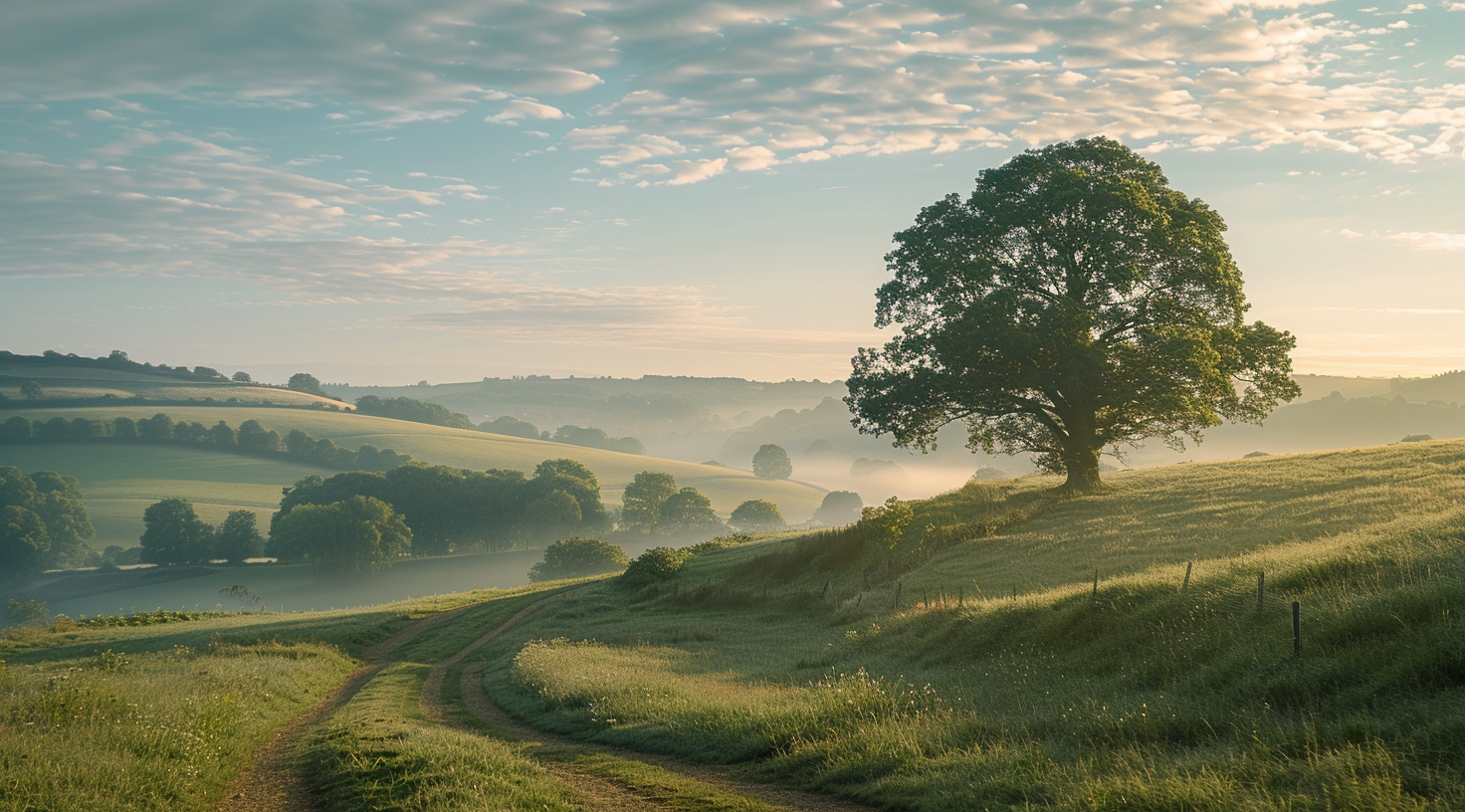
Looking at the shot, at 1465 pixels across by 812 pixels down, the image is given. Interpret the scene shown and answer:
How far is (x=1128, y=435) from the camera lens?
3734cm

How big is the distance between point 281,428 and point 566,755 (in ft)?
599

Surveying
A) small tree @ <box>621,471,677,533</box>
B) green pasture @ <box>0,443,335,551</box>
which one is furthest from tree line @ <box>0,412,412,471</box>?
small tree @ <box>621,471,677,533</box>

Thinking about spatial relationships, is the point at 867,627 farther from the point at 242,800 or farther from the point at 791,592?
the point at 242,800

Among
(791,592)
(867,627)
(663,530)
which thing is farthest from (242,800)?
(663,530)

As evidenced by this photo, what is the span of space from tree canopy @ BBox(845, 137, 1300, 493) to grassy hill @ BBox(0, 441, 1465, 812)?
567 cm

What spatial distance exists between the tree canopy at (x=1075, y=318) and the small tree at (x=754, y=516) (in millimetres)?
101860

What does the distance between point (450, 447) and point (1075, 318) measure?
164309 mm

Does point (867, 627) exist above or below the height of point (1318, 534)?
below

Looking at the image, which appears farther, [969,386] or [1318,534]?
[969,386]

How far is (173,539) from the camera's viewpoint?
10238 cm

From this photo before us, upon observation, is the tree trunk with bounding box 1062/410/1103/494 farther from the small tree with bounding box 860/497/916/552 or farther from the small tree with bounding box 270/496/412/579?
the small tree with bounding box 270/496/412/579

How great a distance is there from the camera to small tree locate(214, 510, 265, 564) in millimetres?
103625

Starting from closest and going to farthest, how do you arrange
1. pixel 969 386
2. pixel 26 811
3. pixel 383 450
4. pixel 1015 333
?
pixel 26 811 → pixel 1015 333 → pixel 969 386 → pixel 383 450

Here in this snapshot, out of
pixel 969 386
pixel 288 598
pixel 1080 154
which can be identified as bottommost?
pixel 288 598
